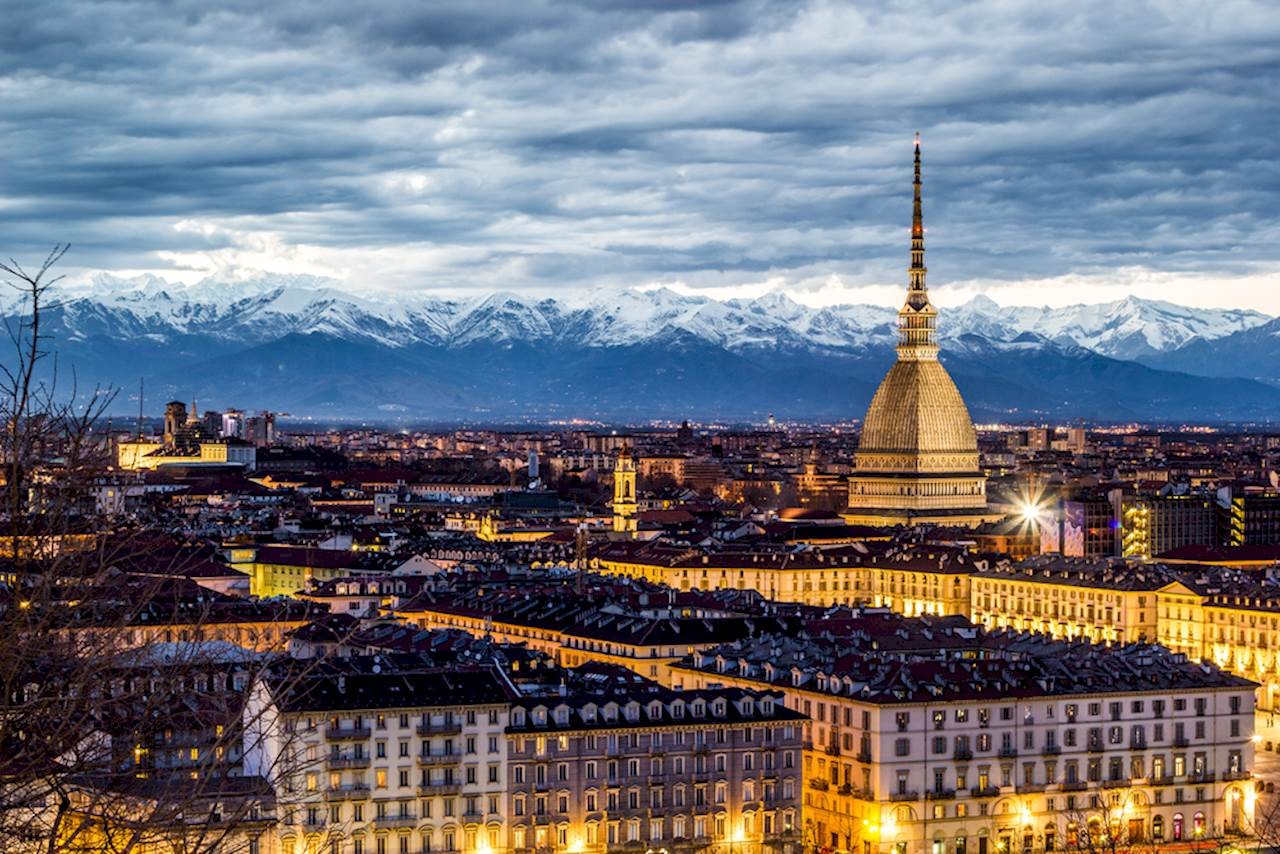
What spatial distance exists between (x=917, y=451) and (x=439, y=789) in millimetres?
104221

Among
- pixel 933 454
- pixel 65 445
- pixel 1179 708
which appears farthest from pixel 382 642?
pixel 933 454

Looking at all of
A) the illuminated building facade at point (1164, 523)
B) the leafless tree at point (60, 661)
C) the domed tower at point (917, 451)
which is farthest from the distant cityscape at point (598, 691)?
the domed tower at point (917, 451)

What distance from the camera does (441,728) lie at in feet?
173

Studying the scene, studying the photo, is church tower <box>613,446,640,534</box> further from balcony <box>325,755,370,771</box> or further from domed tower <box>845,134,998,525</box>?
balcony <box>325,755,370,771</box>

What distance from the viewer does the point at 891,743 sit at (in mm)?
57531

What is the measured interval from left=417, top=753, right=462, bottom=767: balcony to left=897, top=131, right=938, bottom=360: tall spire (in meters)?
109

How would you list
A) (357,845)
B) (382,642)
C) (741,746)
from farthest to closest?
(382,642) → (741,746) → (357,845)

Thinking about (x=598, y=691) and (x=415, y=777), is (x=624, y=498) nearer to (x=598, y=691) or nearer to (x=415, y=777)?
→ (x=598, y=691)

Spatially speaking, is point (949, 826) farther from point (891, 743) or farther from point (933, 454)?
point (933, 454)

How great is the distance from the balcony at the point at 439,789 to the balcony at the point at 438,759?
41 centimetres

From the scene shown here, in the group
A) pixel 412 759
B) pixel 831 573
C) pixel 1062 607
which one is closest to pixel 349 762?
pixel 412 759

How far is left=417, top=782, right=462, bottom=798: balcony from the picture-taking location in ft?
172

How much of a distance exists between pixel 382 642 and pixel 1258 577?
4246 centimetres

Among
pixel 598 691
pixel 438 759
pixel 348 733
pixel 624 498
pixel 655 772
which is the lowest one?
pixel 655 772
